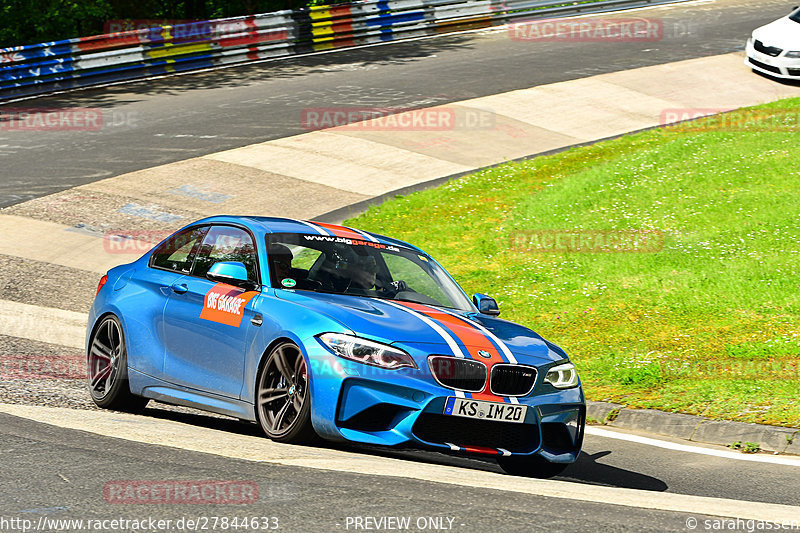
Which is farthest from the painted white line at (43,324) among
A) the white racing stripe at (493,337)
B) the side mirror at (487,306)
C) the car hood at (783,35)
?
the car hood at (783,35)

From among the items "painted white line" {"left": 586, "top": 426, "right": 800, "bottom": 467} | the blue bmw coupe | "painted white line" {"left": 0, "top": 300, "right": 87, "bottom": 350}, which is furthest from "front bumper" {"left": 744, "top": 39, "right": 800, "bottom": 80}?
the blue bmw coupe

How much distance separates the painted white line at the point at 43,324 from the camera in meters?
11.3

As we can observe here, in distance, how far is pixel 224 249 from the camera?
8.09 meters

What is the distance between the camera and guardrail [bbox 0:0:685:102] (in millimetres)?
Answer: 23578

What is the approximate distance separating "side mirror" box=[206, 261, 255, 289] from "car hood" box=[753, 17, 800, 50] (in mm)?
19925

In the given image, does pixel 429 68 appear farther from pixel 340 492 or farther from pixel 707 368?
pixel 340 492

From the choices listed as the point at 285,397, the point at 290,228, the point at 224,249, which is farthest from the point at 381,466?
the point at 224,249

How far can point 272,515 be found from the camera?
508 centimetres

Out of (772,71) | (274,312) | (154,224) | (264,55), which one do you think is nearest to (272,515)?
(274,312)

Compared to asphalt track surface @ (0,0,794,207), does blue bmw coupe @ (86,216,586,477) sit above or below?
above

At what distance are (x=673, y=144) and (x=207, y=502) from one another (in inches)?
591

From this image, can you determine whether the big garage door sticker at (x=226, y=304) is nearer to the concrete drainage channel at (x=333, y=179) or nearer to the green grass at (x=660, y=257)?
the concrete drainage channel at (x=333, y=179)

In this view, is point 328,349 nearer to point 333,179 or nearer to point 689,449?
point 689,449

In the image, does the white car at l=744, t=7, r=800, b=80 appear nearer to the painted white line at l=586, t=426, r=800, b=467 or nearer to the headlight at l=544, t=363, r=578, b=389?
the painted white line at l=586, t=426, r=800, b=467
